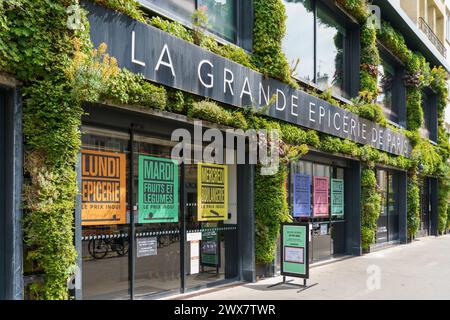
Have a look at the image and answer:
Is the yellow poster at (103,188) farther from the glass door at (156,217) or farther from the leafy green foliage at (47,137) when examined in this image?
the leafy green foliage at (47,137)

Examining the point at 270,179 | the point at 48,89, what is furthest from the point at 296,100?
the point at 48,89

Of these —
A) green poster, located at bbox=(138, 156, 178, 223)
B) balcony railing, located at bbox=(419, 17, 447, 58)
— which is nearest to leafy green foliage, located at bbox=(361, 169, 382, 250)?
green poster, located at bbox=(138, 156, 178, 223)

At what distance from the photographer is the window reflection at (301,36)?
1229 cm

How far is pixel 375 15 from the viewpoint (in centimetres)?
1584

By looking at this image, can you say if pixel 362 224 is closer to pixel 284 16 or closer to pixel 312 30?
pixel 312 30

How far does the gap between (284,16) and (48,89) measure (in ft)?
20.7

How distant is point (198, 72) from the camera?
8484 mm

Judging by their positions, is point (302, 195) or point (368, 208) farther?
point (368, 208)

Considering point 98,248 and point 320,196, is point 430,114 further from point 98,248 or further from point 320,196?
point 98,248

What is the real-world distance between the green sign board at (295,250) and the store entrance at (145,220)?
112 cm

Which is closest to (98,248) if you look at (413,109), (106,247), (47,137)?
(106,247)

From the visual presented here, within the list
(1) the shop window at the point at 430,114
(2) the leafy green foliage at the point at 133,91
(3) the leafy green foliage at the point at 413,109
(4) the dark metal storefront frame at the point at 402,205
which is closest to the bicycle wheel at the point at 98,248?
(2) the leafy green foliage at the point at 133,91

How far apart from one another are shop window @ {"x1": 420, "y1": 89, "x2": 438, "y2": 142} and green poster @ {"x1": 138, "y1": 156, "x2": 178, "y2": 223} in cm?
1867

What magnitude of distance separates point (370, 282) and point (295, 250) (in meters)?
1.91
